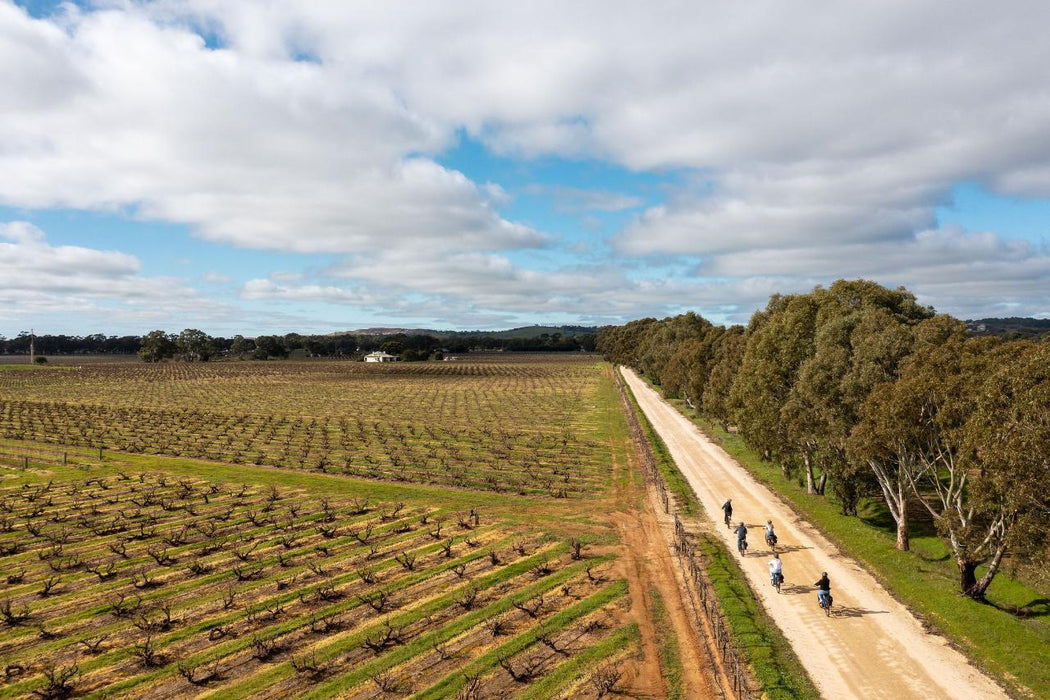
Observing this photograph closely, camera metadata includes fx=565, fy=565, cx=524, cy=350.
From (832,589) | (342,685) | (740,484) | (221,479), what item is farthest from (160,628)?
(740,484)

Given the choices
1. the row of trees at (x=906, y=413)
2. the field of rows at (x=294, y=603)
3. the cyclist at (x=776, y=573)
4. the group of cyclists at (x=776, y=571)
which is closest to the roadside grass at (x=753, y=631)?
the group of cyclists at (x=776, y=571)

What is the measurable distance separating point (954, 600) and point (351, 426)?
2526 inches

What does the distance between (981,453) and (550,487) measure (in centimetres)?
2905

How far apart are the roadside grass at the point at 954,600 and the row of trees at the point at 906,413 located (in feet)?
4.12

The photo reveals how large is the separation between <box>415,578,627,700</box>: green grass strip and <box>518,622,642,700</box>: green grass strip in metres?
1.77

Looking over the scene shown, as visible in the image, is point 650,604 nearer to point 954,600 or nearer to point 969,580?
point 954,600

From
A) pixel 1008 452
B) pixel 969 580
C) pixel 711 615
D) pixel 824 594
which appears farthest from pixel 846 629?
pixel 1008 452

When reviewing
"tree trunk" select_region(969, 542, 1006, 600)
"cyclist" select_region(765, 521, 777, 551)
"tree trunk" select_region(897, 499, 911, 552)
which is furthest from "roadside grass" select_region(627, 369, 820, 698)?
"tree trunk" select_region(969, 542, 1006, 600)

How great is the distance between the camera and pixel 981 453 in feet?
70.6

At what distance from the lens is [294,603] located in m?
24.8

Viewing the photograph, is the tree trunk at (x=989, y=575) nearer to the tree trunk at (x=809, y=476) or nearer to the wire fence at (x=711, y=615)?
A: the wire fence at (x=711, y=615)

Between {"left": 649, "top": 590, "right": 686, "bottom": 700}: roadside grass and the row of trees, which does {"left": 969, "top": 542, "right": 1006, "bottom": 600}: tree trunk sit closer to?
the row of trees

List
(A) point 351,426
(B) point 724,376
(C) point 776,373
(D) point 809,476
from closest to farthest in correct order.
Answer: (C) point 776,373 → (D) point 809,476 → (B) point 724,376 → (A) point 351,426

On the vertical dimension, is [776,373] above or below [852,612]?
above
